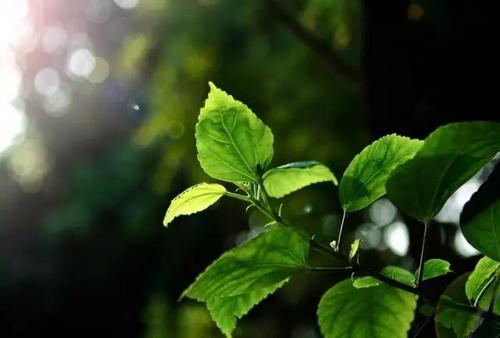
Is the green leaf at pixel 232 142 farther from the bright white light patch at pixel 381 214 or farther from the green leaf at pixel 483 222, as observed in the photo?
the bright white light patch at pixel 381 214

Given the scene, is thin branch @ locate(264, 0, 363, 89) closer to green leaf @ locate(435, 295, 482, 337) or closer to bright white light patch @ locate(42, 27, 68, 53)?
green leaf @ locate(435, 295, 482, 337)

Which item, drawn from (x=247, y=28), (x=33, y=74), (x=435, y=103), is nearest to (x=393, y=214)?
(x=247, y=28)

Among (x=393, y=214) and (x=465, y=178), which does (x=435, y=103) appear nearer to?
(x=465, y=178)

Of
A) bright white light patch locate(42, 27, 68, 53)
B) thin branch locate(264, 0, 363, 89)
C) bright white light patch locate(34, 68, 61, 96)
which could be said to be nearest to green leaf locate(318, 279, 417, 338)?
thin branch locate(264, 0, 363, 89)

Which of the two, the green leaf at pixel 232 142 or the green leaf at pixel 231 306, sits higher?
the green leaf at pixel 232 142

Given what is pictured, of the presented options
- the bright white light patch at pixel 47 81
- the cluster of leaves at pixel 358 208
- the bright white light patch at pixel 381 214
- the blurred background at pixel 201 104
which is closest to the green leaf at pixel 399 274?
the cluster of leaves at pixel 358 208

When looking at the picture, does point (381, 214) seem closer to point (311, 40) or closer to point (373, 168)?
point (311, 40)

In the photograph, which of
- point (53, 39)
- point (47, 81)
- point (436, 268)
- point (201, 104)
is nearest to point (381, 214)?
point (201, 104)
